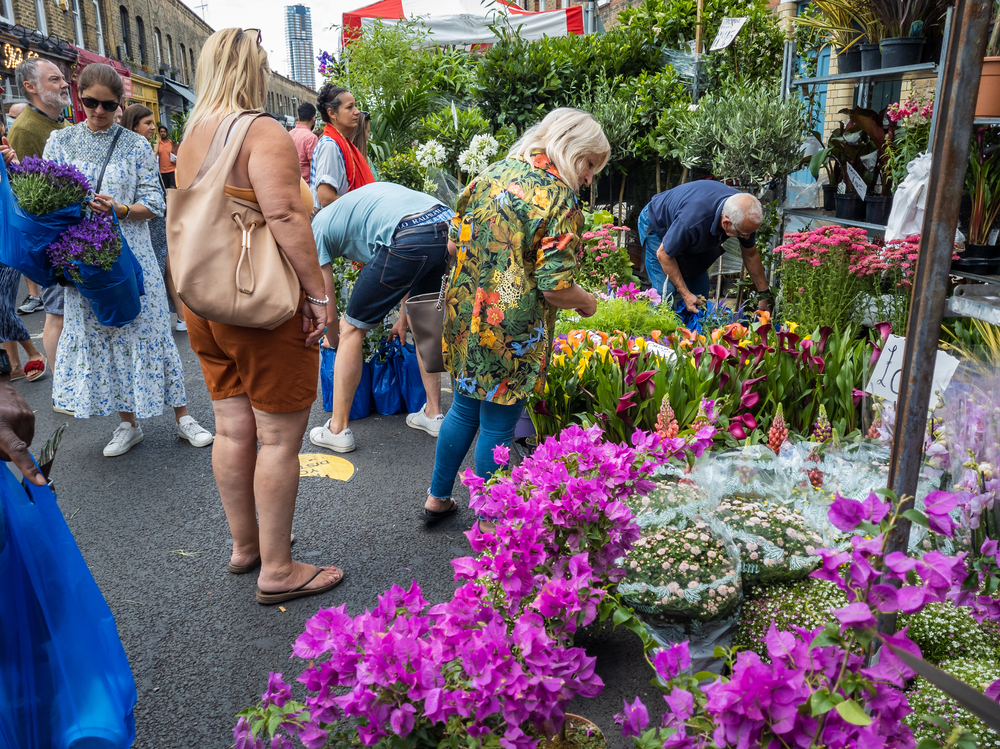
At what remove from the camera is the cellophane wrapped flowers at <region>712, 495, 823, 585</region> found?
2068mm

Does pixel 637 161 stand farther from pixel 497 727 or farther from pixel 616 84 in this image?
pixel 497 727

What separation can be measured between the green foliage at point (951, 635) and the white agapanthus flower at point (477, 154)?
16.8ft

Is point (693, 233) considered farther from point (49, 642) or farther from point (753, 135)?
point (49, 642)

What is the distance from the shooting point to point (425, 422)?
14.0ft

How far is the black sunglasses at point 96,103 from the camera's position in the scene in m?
3.49

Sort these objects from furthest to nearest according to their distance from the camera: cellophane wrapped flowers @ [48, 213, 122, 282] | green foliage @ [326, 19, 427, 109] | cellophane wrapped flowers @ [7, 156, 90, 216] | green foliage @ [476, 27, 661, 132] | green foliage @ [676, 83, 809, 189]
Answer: green foliage @ [326, 19, 427, 109] < green foliage @ [476, 27, 661, 132] < green foliage @ [676, 83, 809, 189] < cellophane wrapped flowers @ [48, 213, 122, 282] < cellophane wrapped flowers @ [7, 156, 90, 216]

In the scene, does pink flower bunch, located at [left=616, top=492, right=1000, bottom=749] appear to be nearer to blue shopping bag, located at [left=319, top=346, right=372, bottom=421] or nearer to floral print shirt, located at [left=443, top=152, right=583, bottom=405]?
floral print shirt, located at [left=443, top=152, right=583, bottom=405]

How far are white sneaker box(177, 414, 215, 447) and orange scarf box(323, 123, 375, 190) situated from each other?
175 cm

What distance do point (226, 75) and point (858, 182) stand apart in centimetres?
375

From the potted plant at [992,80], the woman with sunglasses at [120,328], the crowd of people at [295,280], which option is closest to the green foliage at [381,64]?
the woman with sunglasses at [120,328]

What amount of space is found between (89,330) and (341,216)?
1473mm

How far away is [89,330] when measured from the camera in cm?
378

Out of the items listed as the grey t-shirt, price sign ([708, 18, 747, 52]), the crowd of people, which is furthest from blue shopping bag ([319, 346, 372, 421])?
price sign ([708, 18, 747, 52])

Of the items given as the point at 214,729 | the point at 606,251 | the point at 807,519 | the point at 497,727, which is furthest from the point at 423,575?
the point at 606,251
